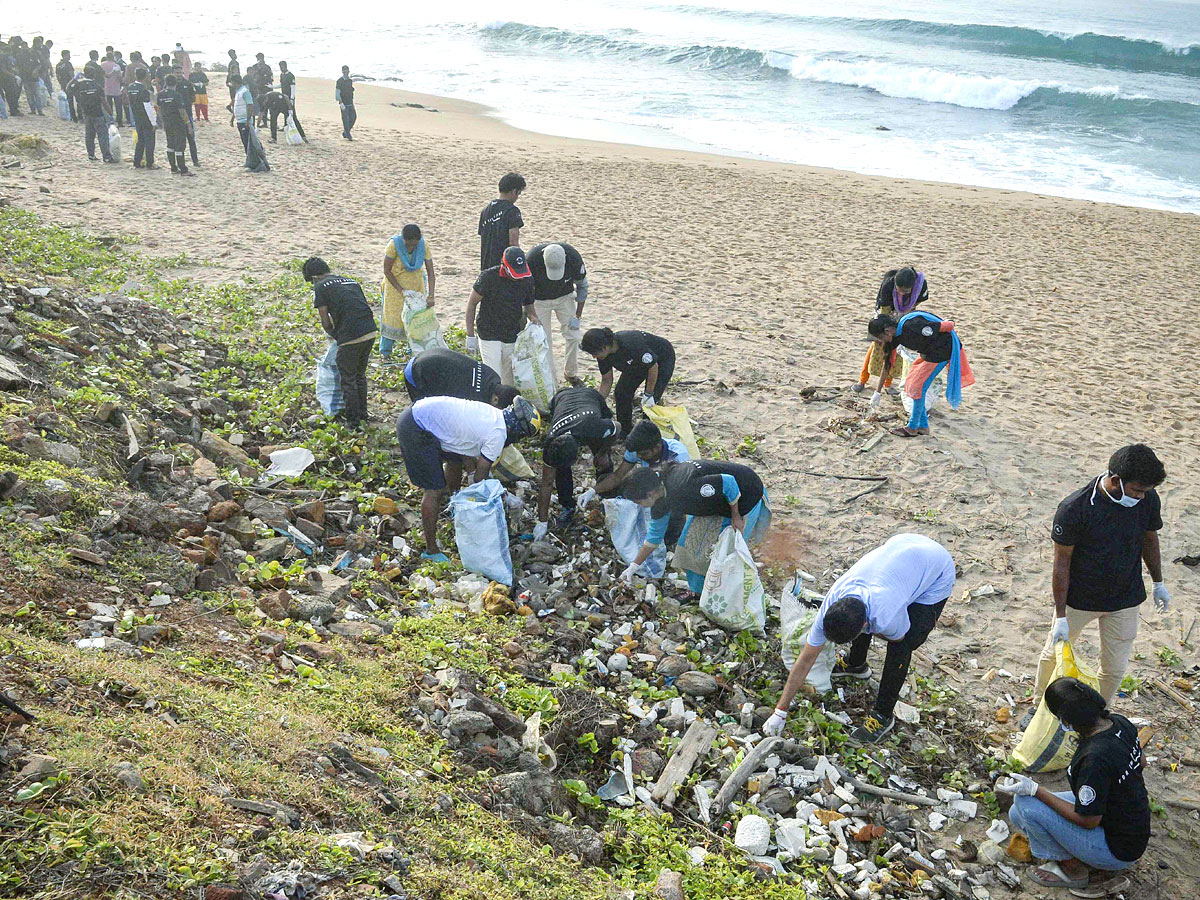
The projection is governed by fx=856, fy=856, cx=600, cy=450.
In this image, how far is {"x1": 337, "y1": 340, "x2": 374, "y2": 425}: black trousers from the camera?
733 cm

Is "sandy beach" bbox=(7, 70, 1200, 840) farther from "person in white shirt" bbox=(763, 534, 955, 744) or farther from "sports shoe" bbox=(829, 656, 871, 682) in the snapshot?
"person in white shirt" bbox=(763, 534, 955, 744)

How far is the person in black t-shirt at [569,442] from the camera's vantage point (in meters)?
6.11

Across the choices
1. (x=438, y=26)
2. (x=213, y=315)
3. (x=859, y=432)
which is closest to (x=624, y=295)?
(x=859, y=432)

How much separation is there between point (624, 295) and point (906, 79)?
3070 centimetres

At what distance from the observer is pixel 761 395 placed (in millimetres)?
8938

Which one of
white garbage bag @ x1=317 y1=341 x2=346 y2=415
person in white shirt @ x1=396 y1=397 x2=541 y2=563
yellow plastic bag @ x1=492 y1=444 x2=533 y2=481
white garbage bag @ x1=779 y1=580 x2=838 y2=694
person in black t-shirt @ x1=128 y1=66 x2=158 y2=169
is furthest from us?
person in black t-shirt @ x1=128 y1=66 x2=158 y2=169

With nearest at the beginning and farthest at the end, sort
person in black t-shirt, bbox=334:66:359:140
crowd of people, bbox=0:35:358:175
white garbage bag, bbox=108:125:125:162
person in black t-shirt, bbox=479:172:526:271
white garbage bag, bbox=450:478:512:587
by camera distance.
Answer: white garbage bag, bbox=450:478:512:587, person in black t-shirt, bbox=479:172:526:271, crowd of people, bbox=0:35:358:175, white garbage bag, bbox=108:125:125:162, person in black t-shirt, bbox=334:66:359:140

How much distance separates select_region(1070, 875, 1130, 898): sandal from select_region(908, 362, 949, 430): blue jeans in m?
4.74

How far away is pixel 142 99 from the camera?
14445mm

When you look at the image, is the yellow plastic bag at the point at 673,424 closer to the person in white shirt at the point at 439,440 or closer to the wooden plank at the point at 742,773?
the person in white shirt at the point at 439,440

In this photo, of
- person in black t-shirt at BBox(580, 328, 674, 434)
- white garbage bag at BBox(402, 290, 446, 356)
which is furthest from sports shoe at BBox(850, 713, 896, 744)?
white garbage bag at BBox(402, 290, 446, 356)

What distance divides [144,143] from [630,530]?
44.6 ft


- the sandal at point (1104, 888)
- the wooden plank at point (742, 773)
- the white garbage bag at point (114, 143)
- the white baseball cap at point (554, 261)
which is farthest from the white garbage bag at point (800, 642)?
the white garbage bag at point (114, 143)

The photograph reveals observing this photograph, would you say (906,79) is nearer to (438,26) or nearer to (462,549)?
(438,26)
